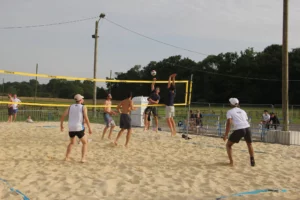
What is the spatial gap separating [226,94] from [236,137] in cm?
5519

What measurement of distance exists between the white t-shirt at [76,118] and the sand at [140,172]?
0.65m

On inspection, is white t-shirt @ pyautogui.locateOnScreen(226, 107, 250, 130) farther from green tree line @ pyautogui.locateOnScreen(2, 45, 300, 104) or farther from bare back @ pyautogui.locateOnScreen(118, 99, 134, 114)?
green tree line @ pyautogui.locateOnScreen(2, 45, 300, 104)

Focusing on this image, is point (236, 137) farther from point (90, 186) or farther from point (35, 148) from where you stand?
point (35, 148)

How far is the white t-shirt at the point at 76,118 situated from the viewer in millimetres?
5988

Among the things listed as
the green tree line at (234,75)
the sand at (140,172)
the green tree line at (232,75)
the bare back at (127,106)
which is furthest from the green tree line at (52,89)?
the green tree line at (234,75)

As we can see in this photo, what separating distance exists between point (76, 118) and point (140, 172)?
1621 mm

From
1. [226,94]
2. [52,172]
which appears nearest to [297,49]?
[226,94]

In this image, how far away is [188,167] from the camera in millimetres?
5836

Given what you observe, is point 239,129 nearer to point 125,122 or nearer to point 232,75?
point 125,122

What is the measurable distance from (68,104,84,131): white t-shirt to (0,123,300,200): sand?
0.65 m

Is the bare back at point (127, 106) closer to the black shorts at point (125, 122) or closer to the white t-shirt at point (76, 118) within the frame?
the black shorts at point (125, 122)

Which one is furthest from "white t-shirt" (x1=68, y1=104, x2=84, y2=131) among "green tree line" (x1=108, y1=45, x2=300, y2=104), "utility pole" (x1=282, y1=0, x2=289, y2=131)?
"green tree line" (x1=108, y1=45, x2=300, y2=104)

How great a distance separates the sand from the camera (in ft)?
13.8

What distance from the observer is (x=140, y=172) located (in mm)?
5293
